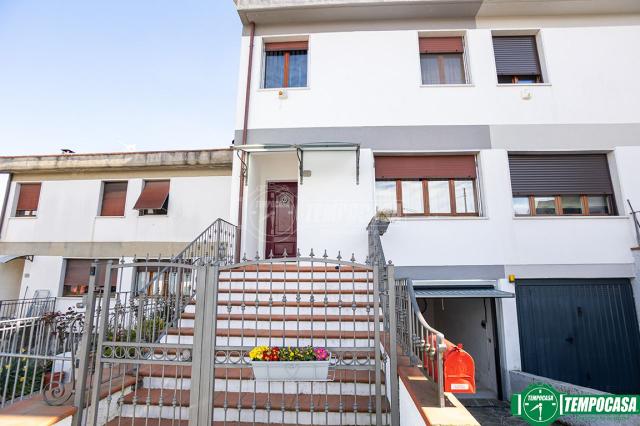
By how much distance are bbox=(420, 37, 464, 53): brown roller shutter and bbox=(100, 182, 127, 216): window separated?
9026mm

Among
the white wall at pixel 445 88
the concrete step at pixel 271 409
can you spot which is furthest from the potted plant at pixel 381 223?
the concrete step at pixel 271 409

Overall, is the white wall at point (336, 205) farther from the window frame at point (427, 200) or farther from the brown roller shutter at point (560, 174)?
the brown roller shutter at point (560, 174)

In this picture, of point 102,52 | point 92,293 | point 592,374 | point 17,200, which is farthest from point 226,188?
point 592,374

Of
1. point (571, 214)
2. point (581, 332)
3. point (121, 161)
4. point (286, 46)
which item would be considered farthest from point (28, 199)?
point (581, 332)

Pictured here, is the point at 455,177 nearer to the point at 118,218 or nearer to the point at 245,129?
the point at 245,129

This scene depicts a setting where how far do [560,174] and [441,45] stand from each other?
12.3ft

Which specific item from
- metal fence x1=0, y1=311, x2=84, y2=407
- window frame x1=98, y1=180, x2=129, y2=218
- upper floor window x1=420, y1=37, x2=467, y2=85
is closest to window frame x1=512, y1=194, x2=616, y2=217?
upper floor window x1=420, y1=37, x2=467, y2=85

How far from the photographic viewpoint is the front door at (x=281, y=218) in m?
7.31

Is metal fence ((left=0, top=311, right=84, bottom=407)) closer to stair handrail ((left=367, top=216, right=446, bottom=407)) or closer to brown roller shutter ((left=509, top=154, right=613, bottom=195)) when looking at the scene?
stair handrail ((left=367, top=216, right=446, bottom=407))

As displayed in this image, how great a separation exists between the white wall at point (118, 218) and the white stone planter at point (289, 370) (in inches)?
251

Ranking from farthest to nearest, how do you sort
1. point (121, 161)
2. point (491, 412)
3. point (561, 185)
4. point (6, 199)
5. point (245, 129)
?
point (6, 199) < point (121, 161) < point (245, 129) < point (561, 185) < point (491, 412)

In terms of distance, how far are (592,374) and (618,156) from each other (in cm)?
419

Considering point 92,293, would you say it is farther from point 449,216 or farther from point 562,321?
point 562,321

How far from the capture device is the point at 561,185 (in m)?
6.10
